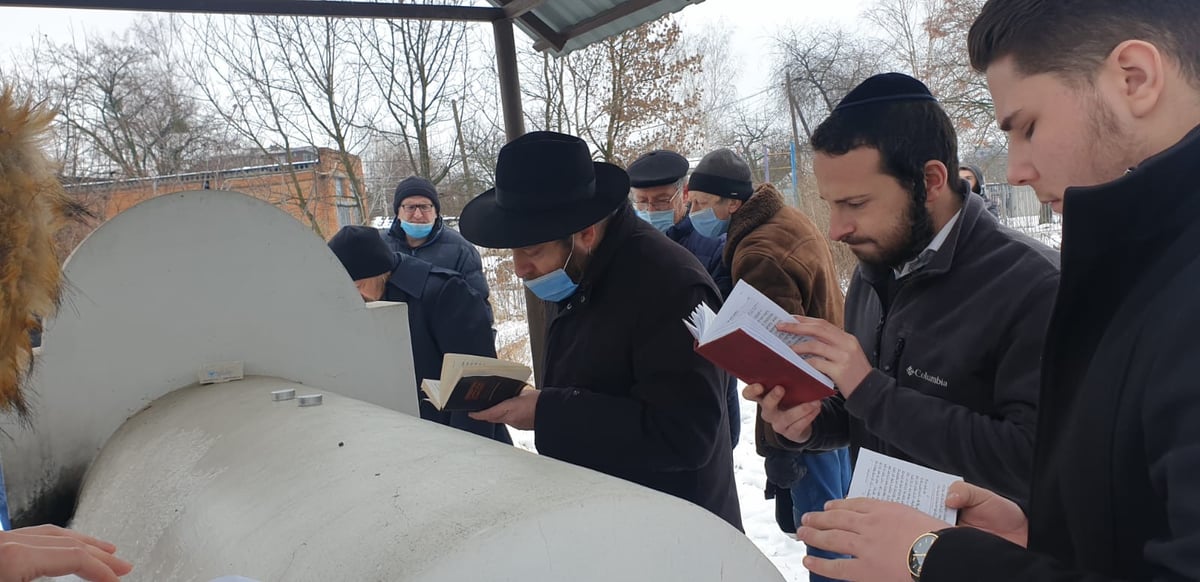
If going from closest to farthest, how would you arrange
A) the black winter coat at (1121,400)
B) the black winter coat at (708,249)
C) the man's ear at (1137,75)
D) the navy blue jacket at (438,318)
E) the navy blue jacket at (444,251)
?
the black winter coat at (1121,400), the man's ear at (1137,75), the navy blue jacket at (438,318), the black winter coat at (708,249), the navy blue jacket at (444,251)

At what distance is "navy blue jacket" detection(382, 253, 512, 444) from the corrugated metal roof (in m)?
1.43

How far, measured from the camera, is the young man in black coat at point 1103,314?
81 cm

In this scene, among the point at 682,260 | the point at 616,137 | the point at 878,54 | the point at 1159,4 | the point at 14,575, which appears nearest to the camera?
the point at 1159,4

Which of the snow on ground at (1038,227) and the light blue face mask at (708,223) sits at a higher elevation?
the light blue face mask at (708,223)

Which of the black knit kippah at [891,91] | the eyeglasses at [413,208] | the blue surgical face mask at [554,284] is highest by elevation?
the eyeglasses at [413,208]

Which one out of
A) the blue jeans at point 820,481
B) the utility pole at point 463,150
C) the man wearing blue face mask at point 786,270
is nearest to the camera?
the man wearing blue face mask at point 786,270

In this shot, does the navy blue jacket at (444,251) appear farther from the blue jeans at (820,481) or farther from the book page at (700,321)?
the book page at (700,321)

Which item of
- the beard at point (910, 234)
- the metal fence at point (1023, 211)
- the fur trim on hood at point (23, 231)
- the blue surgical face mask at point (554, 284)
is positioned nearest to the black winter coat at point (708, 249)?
the blue surgical face mask at point (554, 284)

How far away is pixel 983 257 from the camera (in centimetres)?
172

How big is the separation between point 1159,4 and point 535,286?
1568 mm

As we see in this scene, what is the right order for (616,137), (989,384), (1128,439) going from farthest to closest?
(616,137) → (989,384) → (1128,439)

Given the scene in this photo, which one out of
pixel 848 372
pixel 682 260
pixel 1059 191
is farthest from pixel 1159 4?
pixel 682 260

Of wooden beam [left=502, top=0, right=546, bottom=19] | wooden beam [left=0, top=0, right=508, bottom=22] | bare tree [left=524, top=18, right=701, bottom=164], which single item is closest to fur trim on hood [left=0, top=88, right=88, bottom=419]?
wooden beam [left=0, top=0, right=508, bottom=22]

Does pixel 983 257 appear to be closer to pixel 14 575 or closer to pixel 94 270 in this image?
pixel 14 575
